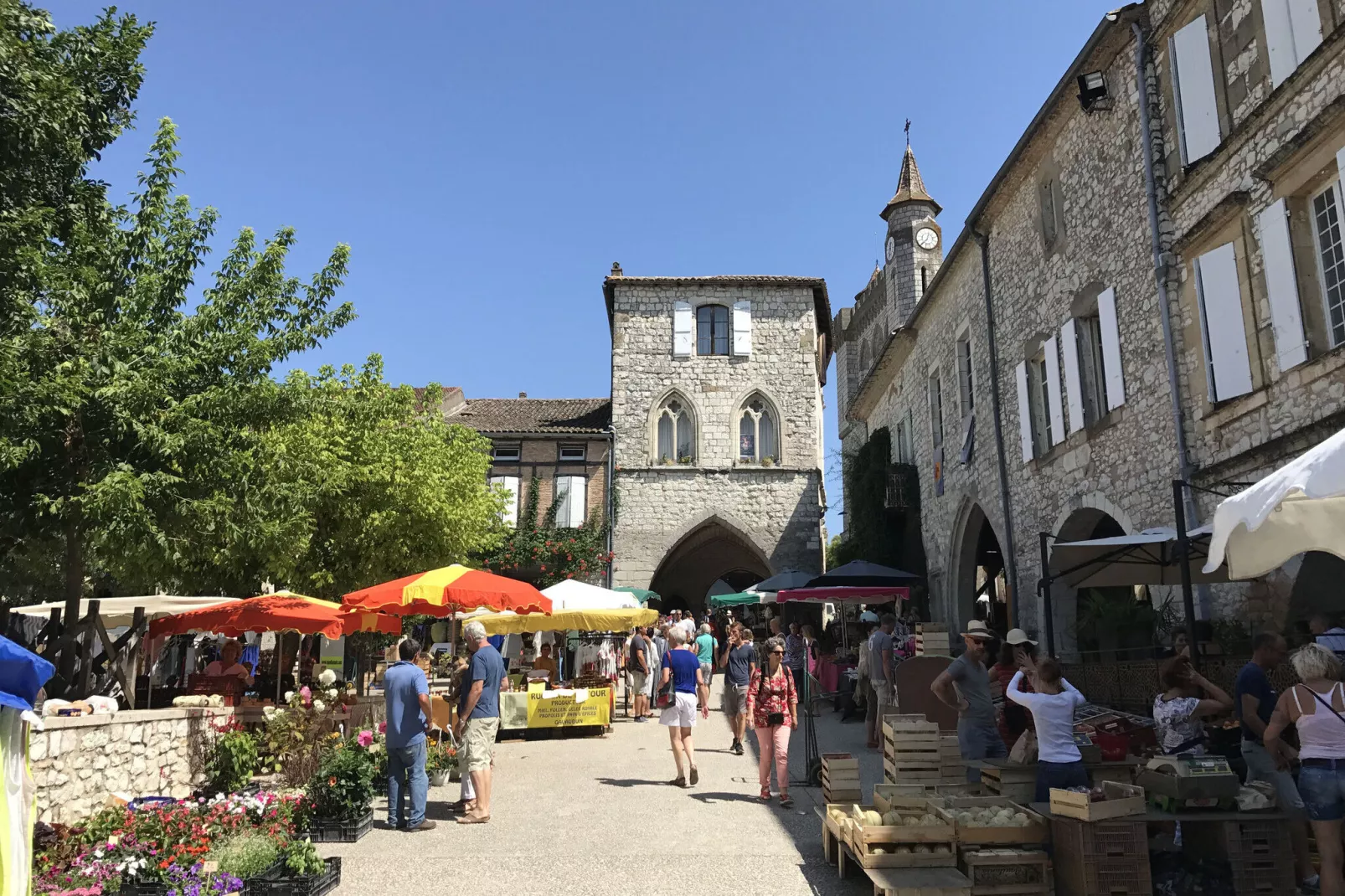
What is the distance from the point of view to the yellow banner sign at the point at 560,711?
12609 millimetres

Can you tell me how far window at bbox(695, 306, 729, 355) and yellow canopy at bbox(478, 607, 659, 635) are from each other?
15.1 metres

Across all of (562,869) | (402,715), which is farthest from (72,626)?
(562,869)

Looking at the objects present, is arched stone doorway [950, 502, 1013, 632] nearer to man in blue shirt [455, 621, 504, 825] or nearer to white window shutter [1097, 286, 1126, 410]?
white window shutter [1097, 286, 1126, 410]

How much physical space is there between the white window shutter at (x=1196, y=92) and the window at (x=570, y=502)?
19.0 metres

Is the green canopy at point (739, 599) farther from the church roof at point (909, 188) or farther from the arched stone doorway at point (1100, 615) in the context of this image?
the church roof at point (909, 188)

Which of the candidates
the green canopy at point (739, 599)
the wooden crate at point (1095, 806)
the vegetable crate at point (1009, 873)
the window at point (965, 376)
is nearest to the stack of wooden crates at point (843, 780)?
the vegetable crate at point (1009, 873)

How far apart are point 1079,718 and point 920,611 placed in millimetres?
14530

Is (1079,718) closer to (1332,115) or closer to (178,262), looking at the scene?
(1332,115)

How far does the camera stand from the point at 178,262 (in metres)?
9.49

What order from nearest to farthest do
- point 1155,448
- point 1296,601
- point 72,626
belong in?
point 72,626, point 1296,601, point 1155,448

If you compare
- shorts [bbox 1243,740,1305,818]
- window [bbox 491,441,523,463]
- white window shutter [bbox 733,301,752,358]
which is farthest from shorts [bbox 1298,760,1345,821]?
window [bbox 491,441,523,463]

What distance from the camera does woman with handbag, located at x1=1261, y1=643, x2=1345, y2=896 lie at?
457 centimetres

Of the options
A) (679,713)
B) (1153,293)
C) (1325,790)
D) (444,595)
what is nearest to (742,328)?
(1153,293)

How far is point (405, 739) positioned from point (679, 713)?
255 cm
